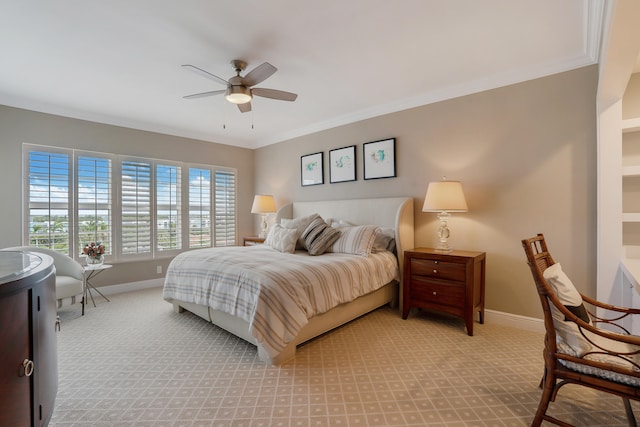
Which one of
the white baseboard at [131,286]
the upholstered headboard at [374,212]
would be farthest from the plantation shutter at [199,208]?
the upholstered headboard at [374,212]

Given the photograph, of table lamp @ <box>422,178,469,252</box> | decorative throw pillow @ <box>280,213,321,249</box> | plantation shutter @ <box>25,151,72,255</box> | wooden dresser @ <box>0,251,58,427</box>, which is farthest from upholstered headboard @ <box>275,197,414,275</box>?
wooden dresser @ <box>0,251,58,427</box>

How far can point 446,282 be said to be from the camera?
119 inches

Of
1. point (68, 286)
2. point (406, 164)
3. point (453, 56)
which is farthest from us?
point (406, 164)

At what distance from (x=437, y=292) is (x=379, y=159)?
6.34ft

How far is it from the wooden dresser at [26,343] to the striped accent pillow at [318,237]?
2377 mm

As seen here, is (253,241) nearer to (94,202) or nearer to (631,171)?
(94,202)

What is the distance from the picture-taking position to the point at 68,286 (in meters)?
3.28

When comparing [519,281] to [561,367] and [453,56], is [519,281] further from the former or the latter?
[453,56]

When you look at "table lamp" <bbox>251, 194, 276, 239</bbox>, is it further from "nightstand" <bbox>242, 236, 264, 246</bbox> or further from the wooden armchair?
the wooden armchair

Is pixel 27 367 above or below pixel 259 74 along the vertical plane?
below

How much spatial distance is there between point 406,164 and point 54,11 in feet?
11.8

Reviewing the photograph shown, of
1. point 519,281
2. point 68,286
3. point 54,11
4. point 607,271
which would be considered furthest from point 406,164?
point 68,286

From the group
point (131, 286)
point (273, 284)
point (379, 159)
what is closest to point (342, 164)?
point (379, 159)

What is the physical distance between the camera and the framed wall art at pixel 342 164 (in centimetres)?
442
